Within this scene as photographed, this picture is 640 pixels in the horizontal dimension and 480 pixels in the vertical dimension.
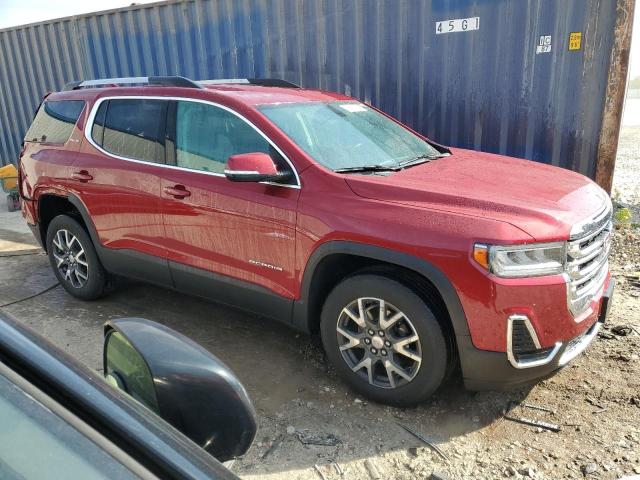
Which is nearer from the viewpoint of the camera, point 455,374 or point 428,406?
point 428,406

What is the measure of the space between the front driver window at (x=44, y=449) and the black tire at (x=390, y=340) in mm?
1976

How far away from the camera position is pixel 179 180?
3561 millimetres

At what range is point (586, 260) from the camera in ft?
8.70

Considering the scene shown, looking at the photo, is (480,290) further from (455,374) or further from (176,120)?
(176,120)

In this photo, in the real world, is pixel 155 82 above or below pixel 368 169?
above

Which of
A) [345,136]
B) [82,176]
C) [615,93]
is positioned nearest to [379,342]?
[345,136]

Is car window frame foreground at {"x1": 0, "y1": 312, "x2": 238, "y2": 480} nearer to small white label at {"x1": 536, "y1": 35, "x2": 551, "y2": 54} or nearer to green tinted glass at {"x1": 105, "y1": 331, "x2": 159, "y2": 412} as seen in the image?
green tinted glass at {"x1": 105, "y1": 331, "x2": 159, "y2": 412}

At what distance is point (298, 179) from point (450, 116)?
3.39 meters

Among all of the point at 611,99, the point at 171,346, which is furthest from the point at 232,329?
the point at 611,99

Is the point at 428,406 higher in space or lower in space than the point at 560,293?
lower

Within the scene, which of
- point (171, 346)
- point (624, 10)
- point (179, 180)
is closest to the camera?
point (171, 346)

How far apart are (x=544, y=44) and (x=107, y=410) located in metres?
5.40

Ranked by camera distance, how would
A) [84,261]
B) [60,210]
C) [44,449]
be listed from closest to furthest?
[44,449] < [84,261] < [60,210]

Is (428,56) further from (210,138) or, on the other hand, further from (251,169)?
(251,169)
